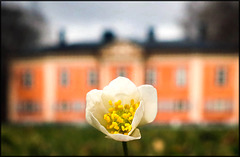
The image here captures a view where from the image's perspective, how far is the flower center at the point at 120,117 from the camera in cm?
53

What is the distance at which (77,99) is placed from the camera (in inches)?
644

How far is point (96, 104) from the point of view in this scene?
0.55 m

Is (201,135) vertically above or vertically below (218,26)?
below

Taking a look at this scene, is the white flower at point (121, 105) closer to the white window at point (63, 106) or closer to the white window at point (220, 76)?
the white window at point (220, 76)

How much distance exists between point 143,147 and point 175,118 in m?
14.6

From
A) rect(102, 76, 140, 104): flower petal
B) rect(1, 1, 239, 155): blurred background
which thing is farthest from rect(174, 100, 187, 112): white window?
rect(102, 76, 140, 104): flower petal

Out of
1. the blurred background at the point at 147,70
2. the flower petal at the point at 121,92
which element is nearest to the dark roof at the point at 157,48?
the blurred background at the point at 147,70

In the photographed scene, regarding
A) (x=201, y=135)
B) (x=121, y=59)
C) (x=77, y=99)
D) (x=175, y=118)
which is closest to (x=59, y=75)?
(x=77, y=99)

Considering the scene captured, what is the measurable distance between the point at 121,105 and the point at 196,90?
51.3ft

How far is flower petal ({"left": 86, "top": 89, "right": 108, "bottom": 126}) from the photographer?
0.54 meters

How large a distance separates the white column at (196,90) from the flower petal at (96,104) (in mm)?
15398

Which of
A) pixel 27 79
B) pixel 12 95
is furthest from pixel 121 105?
pixel 12 95

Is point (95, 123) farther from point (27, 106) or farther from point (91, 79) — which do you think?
point (27, 106)

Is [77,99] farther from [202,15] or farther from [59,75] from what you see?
[202,15]
